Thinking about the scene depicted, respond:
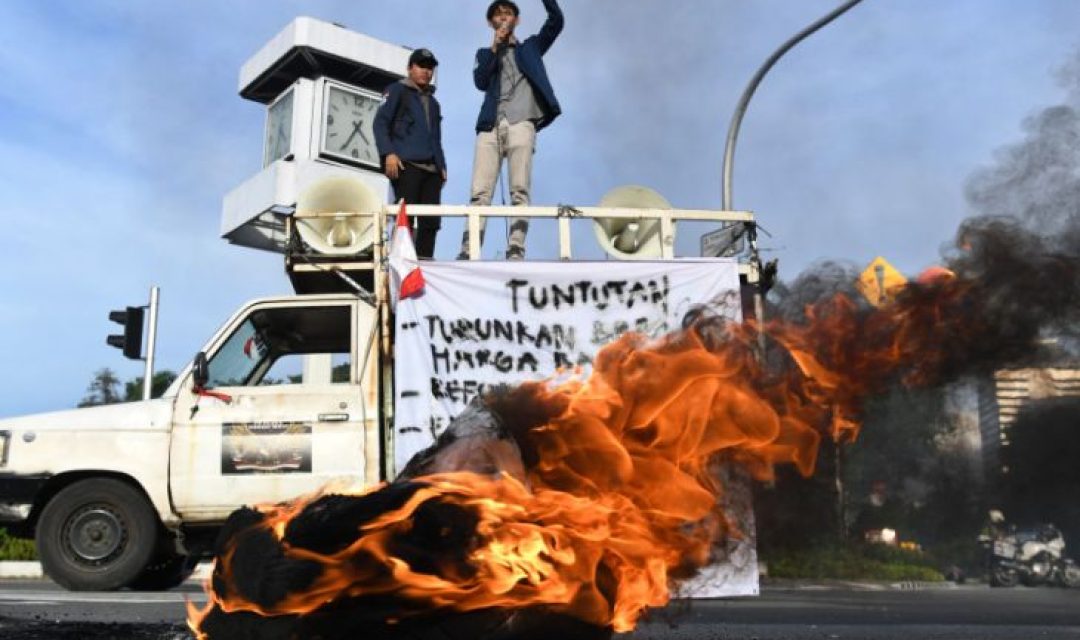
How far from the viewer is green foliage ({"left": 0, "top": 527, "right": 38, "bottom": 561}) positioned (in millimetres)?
13672

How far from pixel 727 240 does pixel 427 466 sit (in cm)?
316

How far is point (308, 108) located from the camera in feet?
96.6

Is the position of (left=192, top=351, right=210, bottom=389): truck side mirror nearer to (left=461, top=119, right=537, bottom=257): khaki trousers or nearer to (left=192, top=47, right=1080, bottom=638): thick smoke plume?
(left=461, top=119, right=537, bottom=257): khaki trousers

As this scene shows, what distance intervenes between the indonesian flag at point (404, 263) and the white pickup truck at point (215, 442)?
269 mm

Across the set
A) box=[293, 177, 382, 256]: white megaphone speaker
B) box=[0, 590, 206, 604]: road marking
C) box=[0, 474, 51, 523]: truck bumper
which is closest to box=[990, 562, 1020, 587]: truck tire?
box=[293, 177, 382, 256]: white megaphone speaker

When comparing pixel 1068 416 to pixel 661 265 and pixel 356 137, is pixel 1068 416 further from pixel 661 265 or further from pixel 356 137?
pixel 356 137

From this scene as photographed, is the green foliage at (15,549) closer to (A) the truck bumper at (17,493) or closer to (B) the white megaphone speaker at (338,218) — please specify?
(A) the truck bumper at (17,493)

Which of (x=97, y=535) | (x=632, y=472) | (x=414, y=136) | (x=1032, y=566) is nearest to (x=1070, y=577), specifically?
(x=1032, y=566)

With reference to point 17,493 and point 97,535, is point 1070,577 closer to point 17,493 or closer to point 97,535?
point 97,535

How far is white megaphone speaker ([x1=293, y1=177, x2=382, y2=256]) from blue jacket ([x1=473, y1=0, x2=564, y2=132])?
144 cm

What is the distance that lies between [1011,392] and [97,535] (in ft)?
19.4

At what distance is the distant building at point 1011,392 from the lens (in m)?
5.09

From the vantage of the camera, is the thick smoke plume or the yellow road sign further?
the yellow road sign

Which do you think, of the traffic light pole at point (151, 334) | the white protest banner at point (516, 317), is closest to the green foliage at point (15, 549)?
the traffic light pole at point (151, 334)
